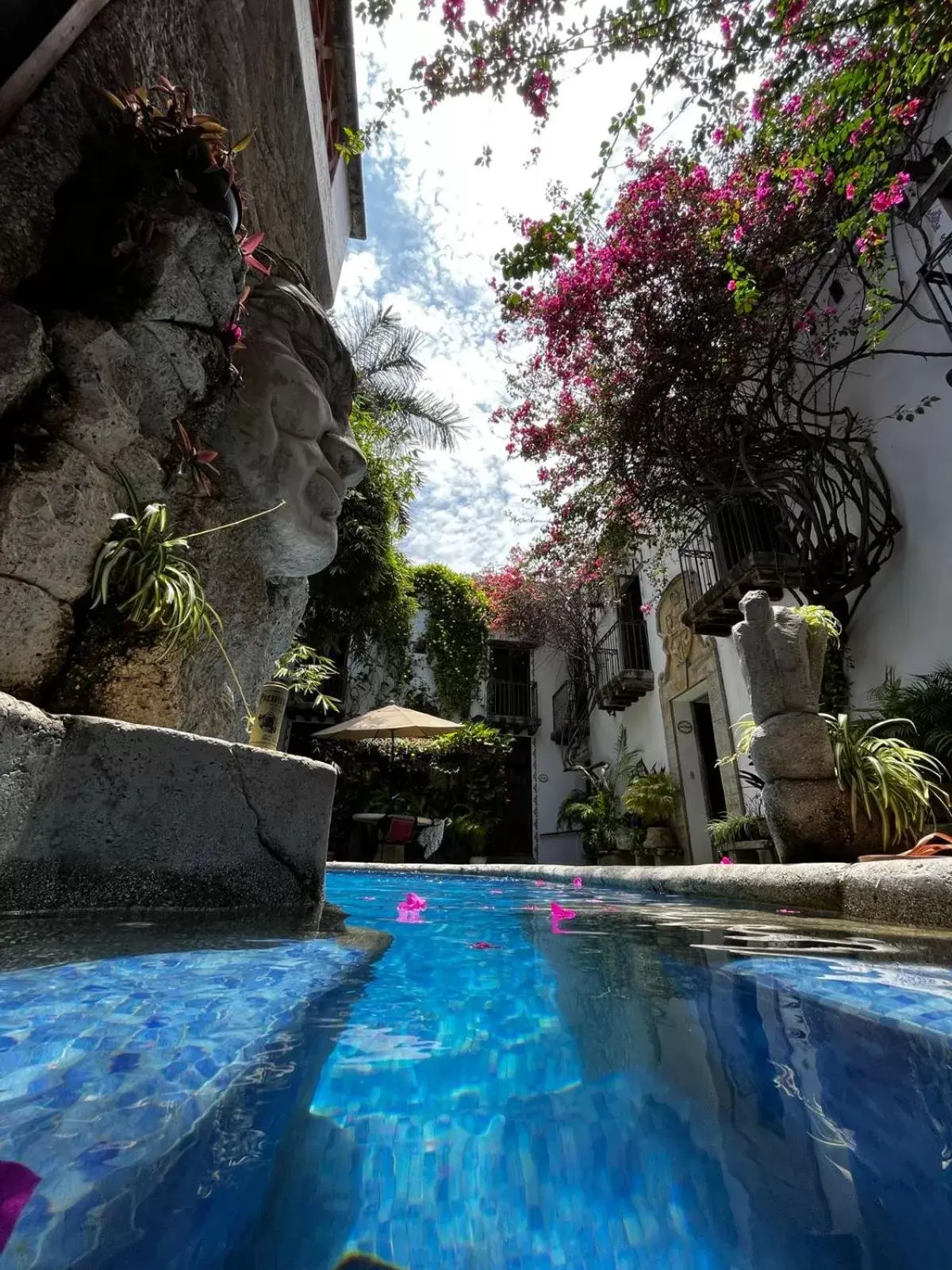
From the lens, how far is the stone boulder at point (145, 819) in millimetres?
1448

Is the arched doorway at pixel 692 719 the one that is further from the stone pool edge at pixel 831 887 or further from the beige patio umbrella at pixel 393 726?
the stone pool edge at pixel 831 887

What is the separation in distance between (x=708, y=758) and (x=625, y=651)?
8.49ft

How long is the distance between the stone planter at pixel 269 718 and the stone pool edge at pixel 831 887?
2.37 m

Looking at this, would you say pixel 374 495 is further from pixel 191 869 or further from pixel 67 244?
pixel 191 869

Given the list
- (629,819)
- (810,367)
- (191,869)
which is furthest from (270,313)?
(629,819)

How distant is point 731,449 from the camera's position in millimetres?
6668

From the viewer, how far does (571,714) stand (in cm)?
1388

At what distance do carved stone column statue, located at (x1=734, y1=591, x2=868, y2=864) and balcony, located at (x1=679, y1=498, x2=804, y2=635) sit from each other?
106 inches

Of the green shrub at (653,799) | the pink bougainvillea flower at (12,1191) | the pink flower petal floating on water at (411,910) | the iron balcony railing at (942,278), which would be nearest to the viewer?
Result: the pink bougainvillea flower at (12,1191)

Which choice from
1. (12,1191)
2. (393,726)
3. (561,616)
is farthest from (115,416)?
(561,616)

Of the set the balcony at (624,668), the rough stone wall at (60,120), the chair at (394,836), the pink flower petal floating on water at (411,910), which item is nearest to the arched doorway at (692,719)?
the balcony at (624,668)

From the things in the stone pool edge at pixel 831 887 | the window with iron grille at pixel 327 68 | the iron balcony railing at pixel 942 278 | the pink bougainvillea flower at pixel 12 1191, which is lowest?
the pink bougainvillea flower at pixel 12 1191

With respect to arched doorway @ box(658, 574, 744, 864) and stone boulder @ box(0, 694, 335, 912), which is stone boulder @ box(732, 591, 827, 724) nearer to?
stone boulder @ box(0, 694, 335, 912)

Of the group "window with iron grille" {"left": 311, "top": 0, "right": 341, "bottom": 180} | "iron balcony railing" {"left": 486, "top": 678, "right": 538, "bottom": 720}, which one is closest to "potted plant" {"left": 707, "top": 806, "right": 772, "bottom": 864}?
"window with iron grille" {"left": 311, "top": 0, "right": 341, "bottom": 180}
